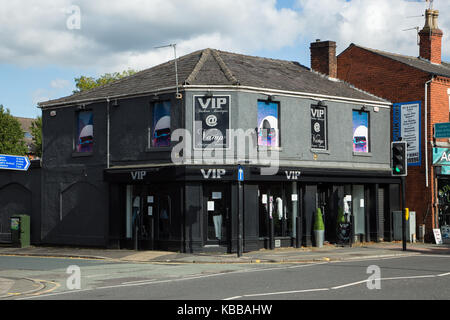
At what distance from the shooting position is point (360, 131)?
2939 cm

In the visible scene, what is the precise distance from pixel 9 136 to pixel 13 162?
3755cm

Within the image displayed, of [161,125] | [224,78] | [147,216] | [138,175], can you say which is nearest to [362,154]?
[224,78]

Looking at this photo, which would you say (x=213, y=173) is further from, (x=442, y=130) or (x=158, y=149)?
(x=442, y=130)

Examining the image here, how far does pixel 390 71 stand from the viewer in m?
31.7

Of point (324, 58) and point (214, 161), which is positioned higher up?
point (324, 58)

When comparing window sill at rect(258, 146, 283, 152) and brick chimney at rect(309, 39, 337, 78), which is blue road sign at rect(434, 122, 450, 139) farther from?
window sill at rect(258, 146, 283, 152)

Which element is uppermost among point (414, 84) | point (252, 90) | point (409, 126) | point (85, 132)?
point (414, 84)

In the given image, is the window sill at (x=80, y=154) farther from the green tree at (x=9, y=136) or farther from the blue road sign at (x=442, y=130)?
the green tree at (x=9, y=136)

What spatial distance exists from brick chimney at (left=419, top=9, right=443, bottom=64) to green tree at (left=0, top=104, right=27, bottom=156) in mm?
38632

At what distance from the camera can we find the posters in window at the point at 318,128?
2750 cm

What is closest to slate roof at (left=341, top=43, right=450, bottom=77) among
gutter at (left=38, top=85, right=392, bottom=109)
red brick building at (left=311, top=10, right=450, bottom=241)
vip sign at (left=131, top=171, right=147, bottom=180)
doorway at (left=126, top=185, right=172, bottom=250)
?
red brick building at (left=311, top=10, right=450, bottom=241)

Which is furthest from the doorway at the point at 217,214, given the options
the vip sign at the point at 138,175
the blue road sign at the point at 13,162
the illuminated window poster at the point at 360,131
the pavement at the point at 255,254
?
the illuminated window poster at the point at 360,131

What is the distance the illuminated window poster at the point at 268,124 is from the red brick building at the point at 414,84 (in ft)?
24.3

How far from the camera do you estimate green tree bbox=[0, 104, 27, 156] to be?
5884 centimetres
